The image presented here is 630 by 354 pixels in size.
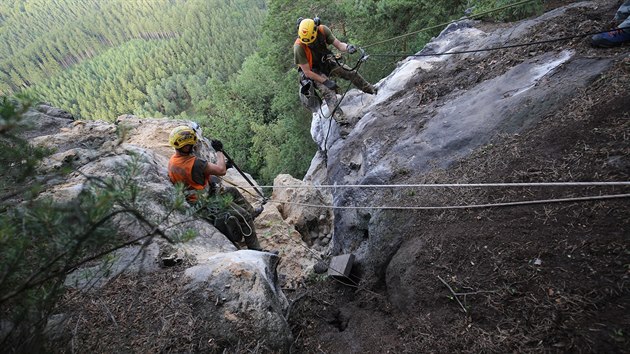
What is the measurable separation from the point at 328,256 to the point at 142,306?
3789mm

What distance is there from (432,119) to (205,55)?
113923mm

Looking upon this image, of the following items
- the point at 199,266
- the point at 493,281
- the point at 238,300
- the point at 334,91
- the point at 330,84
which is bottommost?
the point at 493,281

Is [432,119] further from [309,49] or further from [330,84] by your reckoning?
[309,49]

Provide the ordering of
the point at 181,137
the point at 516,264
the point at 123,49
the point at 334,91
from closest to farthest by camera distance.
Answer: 1. the point at 516,264
2. the point at 181,137
3. the point at 334,91
4. the point at 123,49

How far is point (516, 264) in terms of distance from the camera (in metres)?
3.36

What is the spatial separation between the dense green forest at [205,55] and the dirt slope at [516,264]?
3196 millimetres

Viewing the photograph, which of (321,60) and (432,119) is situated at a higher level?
(321,60)

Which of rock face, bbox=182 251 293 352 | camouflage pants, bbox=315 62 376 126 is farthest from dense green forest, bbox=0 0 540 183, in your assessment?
rock face, bbox=182 251 293 352

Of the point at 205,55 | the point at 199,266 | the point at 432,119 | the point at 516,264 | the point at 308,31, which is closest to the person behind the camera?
the point at 516,264

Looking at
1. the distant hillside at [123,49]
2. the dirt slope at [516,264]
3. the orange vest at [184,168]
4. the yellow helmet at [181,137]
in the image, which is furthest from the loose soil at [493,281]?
the distant hillside at [123,49]

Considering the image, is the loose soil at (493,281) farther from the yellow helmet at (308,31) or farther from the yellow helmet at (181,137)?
the yellow helmet at (308,31)

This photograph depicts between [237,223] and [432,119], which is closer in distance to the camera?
[432,119]

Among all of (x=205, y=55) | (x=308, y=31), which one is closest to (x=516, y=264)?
(x=308, y=31)

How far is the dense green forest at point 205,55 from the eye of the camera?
13828 mm
